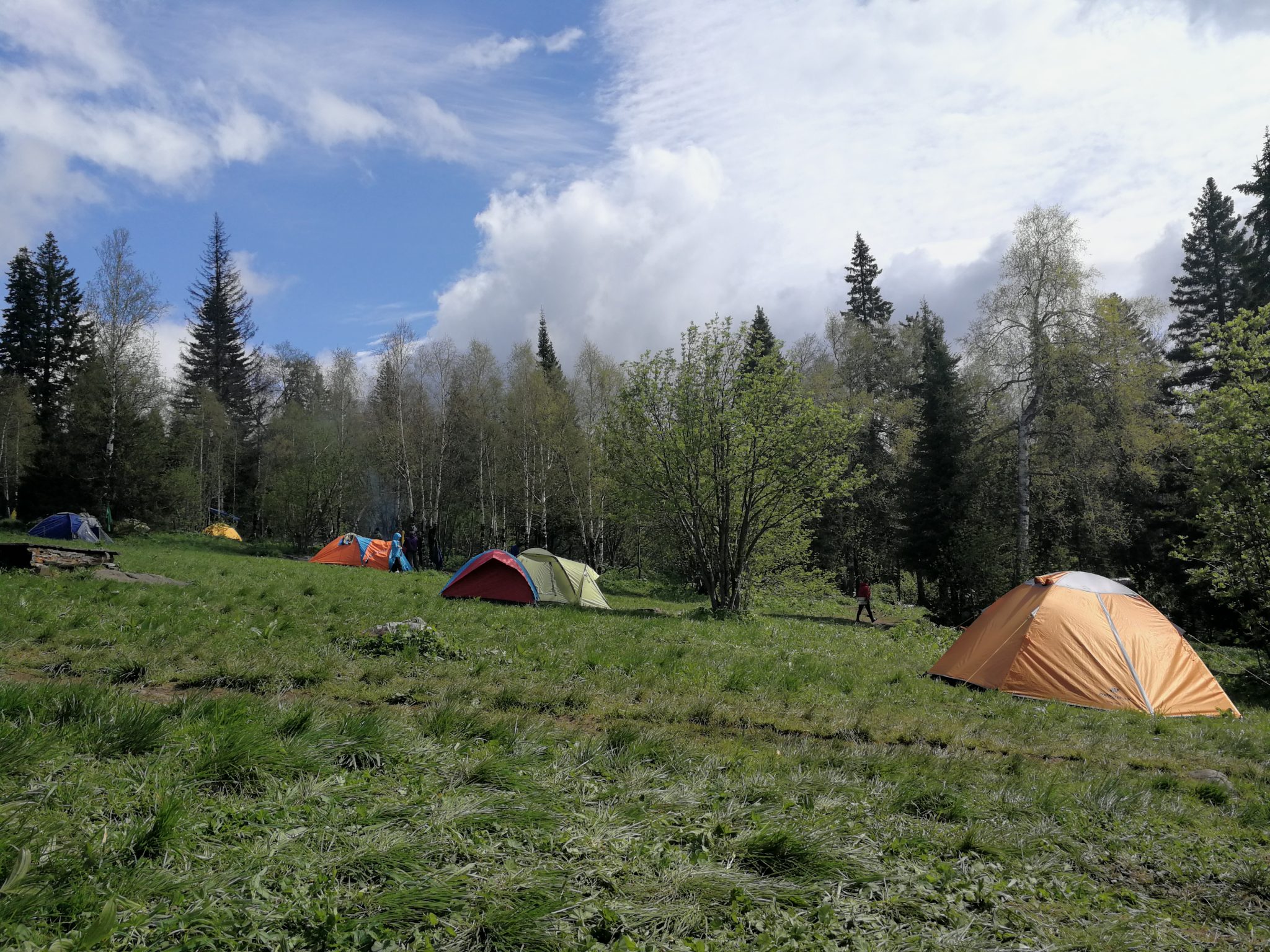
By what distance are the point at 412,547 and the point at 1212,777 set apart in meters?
24.4

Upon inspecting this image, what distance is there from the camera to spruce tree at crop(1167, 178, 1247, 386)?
1257 inches

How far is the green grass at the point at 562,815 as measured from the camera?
2436 mm

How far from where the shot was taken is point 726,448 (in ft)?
51.2

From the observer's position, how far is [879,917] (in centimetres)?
282

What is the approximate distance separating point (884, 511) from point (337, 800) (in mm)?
37018

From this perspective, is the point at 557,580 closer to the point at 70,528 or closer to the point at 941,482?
the point at 941,482

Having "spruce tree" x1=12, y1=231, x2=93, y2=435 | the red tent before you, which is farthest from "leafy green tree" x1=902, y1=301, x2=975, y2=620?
"spruce tree" x1=12, y1=231, x2=93, y2=435

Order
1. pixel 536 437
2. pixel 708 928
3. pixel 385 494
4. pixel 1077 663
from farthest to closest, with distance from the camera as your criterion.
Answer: pixel 385 494
pixel 536 437
pixel 1077 663
pixel 708 928

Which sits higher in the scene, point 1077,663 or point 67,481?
point 67,481

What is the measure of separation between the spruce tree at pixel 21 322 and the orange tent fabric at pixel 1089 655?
53.0 metres

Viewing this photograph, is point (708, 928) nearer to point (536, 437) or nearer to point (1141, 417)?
point (1141, 417)

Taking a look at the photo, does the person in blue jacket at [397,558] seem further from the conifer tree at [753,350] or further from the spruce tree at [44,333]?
the spruce tree at [44,333]

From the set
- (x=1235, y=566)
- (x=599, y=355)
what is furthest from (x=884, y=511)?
(x=1235, y=566)

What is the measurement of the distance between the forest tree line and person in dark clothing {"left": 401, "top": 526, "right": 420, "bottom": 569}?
769 centimetres
